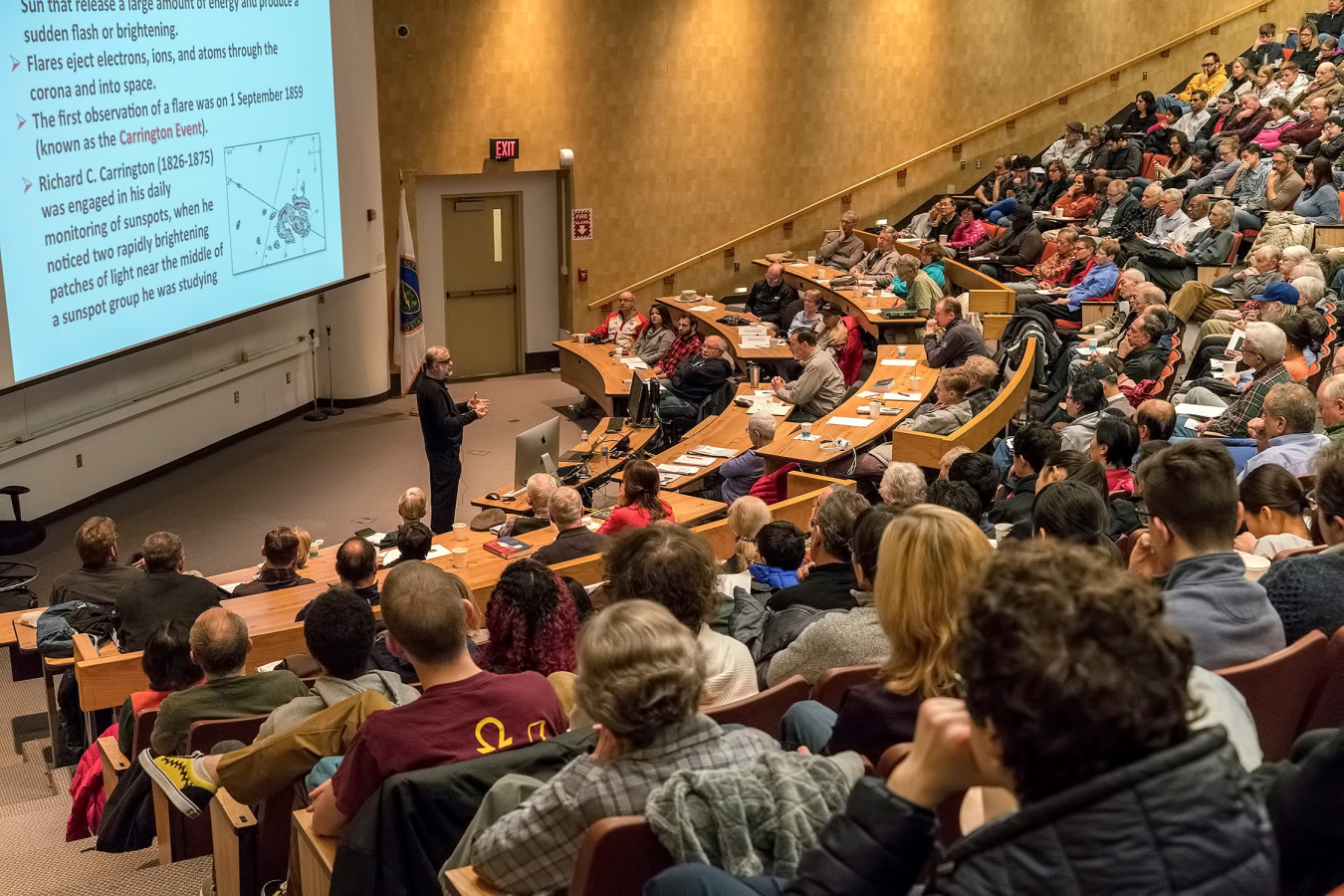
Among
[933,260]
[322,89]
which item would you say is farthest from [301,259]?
[933,260]

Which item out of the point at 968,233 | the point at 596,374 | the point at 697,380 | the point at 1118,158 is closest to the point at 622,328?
the point at 596,374

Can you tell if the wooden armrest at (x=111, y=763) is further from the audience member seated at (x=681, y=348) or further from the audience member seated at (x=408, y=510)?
the audience member seated at (x=681, y=348)

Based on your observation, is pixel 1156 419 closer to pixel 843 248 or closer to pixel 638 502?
pixel 638 502

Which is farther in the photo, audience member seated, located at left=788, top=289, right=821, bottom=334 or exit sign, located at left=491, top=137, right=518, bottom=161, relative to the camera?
exit sign, located at left=491, top=137, right=518, bottom=161

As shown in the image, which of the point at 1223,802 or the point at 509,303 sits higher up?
the point at 1223,802

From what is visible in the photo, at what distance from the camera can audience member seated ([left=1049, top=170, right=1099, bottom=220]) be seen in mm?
13141

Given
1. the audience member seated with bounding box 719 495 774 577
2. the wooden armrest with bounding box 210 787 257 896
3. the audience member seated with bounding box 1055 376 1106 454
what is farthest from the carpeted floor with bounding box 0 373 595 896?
the audience member seated with bounding box 1055 376 1106 454

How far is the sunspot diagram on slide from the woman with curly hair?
705 centimetres

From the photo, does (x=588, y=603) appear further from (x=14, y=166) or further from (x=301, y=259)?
(x=301, y=259)

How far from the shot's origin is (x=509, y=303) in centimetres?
1382

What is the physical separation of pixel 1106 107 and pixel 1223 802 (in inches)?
653

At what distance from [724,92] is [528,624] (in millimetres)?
11625

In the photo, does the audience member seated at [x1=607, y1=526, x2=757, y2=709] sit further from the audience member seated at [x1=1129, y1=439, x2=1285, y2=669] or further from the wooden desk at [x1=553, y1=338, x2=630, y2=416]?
the wooden desk at [x1=553, y1=338, x2=630, y2=416]

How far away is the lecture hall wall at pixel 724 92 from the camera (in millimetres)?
12617
